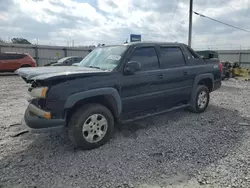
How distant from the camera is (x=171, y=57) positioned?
188 inches

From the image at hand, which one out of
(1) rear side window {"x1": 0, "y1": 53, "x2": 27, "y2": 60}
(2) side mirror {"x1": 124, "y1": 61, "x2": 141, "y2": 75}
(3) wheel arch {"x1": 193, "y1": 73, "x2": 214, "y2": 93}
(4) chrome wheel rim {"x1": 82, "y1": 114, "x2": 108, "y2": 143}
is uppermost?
(1) rear side window {"x1": 0, "y1": 53, "x2": 27, "y2": 60}

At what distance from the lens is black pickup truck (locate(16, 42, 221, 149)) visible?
10.2 feet

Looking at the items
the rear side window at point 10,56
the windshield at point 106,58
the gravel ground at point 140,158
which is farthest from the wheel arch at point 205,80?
the rear side window at point 10,56

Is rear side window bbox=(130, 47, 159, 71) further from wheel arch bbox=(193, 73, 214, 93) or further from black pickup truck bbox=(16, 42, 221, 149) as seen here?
wheel arch bbox=(193, 73, 214, 93)

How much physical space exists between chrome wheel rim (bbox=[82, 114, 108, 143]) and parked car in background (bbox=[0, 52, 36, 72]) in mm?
13834

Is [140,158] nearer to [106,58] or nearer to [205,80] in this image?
[106,58]

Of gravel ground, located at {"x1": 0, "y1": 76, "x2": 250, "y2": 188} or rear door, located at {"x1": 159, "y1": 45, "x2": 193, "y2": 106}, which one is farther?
rear door, located at {"x1": 159, "y1": 45, "x2": 193, "y2": 106}

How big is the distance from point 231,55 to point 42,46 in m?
20.6

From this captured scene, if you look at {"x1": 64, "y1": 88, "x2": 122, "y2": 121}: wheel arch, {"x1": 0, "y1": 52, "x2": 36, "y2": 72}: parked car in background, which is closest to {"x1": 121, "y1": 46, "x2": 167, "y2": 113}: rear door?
{"x1": 64, "y1": 88, "x2": 122, "y2": 121}: wheel arch

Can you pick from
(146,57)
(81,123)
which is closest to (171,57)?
(146,57)

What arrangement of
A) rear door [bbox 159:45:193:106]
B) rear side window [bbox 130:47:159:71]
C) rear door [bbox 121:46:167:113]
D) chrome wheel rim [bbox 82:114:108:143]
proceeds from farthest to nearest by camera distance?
rear door [bbox 159:45:193:106], rear side window [bbox 130:47:159:71], rear door [bbox 121:46:167:113], chrome wheel rim [bbox 82:114:108:143]

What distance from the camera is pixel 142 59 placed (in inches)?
165

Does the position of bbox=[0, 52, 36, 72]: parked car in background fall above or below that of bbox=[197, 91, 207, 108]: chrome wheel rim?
above

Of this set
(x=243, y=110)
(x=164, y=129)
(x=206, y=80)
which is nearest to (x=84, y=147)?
(x=164, y=129)
